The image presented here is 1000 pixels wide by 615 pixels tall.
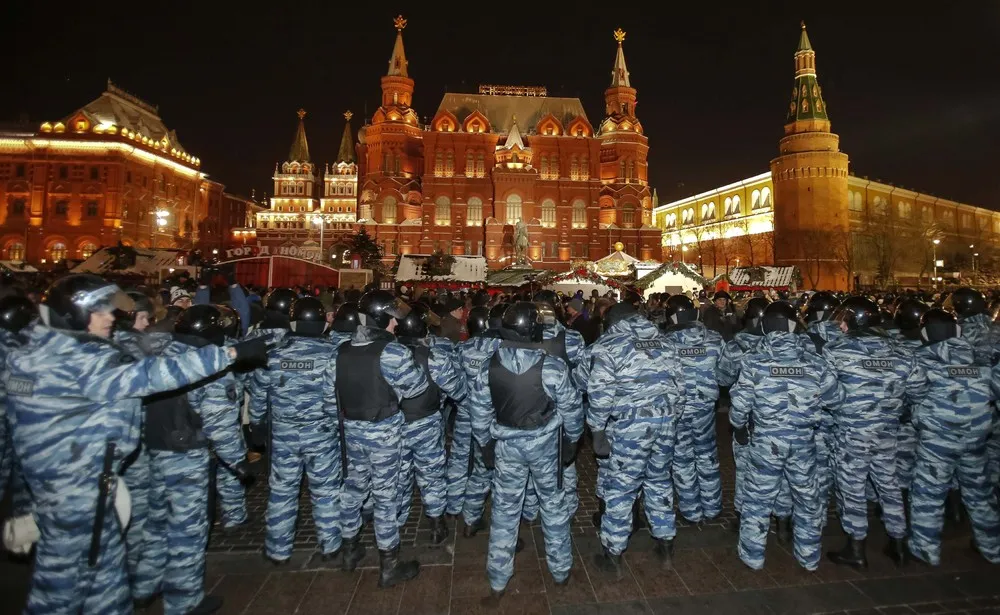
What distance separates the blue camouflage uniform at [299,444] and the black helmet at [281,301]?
807mm

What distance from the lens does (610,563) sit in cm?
446

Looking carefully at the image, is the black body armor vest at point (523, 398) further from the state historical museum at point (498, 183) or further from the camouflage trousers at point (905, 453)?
the state historical museum at point (498, 183)

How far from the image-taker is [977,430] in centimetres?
448

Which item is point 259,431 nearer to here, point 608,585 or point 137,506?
point 137,506

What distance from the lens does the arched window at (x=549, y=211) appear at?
50375 millimetres

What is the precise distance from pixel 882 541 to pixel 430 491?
4.91 metres

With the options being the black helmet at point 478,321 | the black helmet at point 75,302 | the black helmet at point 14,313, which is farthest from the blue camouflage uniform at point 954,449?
the black helmet at point 14,313

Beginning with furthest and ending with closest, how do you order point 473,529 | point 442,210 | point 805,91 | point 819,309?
point 805,91 → point 442,210 → point 819,309 → point 473,529

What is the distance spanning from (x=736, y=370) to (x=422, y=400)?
11.8 feet

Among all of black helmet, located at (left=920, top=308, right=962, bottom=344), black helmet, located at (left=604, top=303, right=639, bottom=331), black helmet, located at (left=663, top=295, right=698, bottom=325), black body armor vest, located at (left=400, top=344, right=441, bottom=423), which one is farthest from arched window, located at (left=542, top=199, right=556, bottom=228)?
black body armor vest, located at (left=400, top=344, right=441, bottom=423)

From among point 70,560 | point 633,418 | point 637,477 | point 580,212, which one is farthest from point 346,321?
point 580,212

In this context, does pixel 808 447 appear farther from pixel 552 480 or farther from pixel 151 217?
pixel 151 217

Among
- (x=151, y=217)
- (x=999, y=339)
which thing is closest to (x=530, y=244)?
(x=999, y=339)

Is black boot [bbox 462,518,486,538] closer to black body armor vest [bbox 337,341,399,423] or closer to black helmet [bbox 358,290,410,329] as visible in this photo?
black body armor vest [bbox 337,341,399,423]
